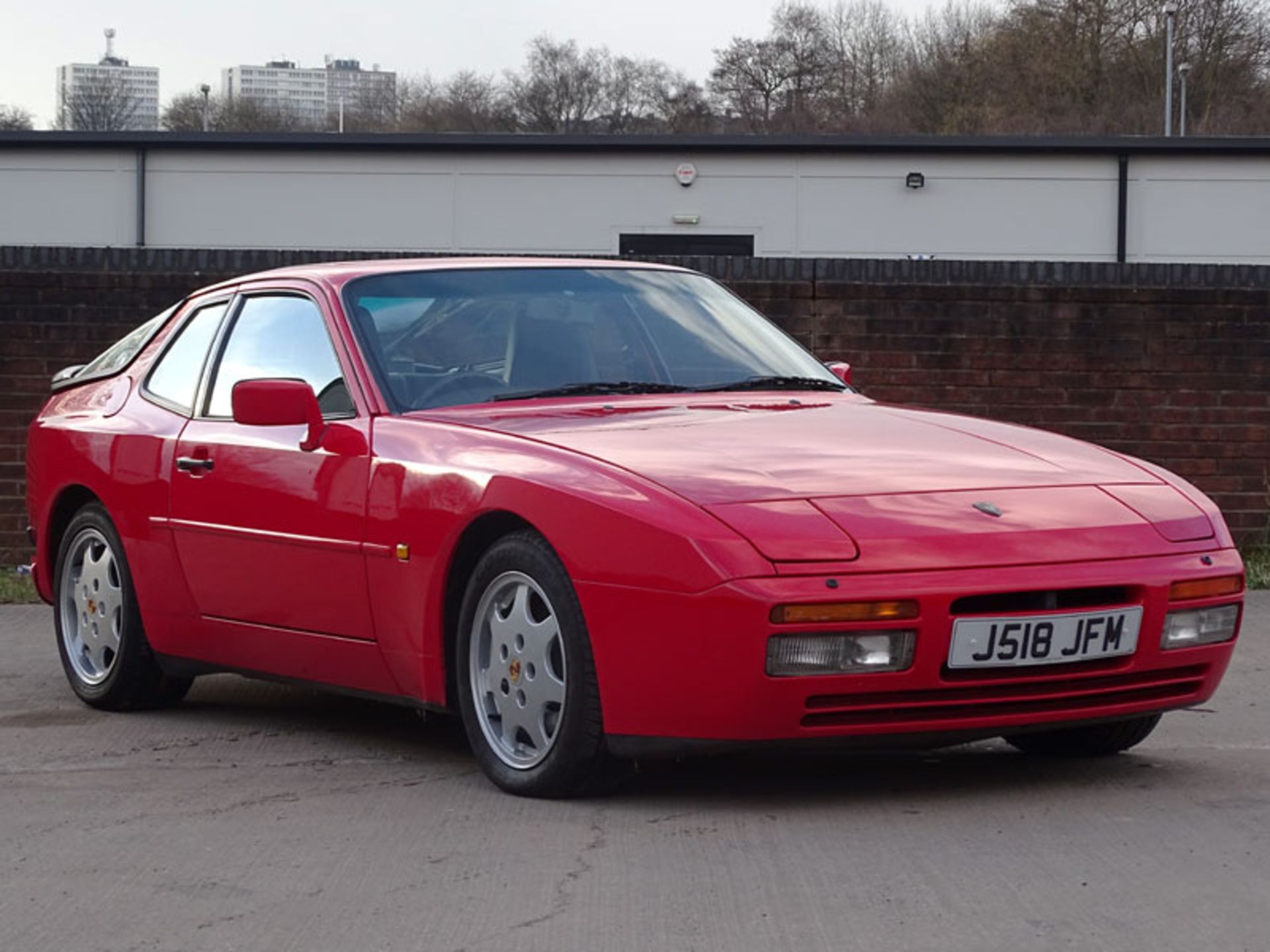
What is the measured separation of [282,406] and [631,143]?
90.5 feet

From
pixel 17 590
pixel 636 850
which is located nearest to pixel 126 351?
pixel 17 590

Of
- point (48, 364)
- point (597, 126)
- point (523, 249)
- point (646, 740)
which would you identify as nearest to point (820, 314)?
point (48, 364)

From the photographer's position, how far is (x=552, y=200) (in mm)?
33375

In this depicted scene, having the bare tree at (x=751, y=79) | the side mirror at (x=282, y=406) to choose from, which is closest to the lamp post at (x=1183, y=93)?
the bare tree at (x=751, y=79)

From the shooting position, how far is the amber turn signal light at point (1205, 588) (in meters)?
5.13

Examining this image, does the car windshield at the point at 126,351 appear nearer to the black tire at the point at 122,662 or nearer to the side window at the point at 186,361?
the side window at the point at 186,361

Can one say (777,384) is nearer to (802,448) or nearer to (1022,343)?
(802,448)

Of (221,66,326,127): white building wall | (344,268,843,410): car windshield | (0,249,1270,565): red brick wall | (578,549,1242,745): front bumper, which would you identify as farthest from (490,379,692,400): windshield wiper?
(221,66,326,127): white building wall

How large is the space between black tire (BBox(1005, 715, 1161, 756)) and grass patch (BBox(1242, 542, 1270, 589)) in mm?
4784

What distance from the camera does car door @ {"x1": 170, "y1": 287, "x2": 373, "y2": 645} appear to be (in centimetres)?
587

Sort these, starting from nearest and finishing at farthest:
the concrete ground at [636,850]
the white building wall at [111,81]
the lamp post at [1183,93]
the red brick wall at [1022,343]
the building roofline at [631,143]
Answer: the concrete ground at [636,850], the red brick wall at [1022,343], the building roofline at [631,143], the lamp post at [1183,93], the white building wall at [111,81]

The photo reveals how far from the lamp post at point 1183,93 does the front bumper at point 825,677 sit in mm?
61479

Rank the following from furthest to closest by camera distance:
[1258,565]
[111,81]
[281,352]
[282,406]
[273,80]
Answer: [273,80], [111,81], [1258,565], [281,352], [282,406]

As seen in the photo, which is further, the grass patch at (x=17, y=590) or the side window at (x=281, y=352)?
the grass patch at (x=17, y=590)
